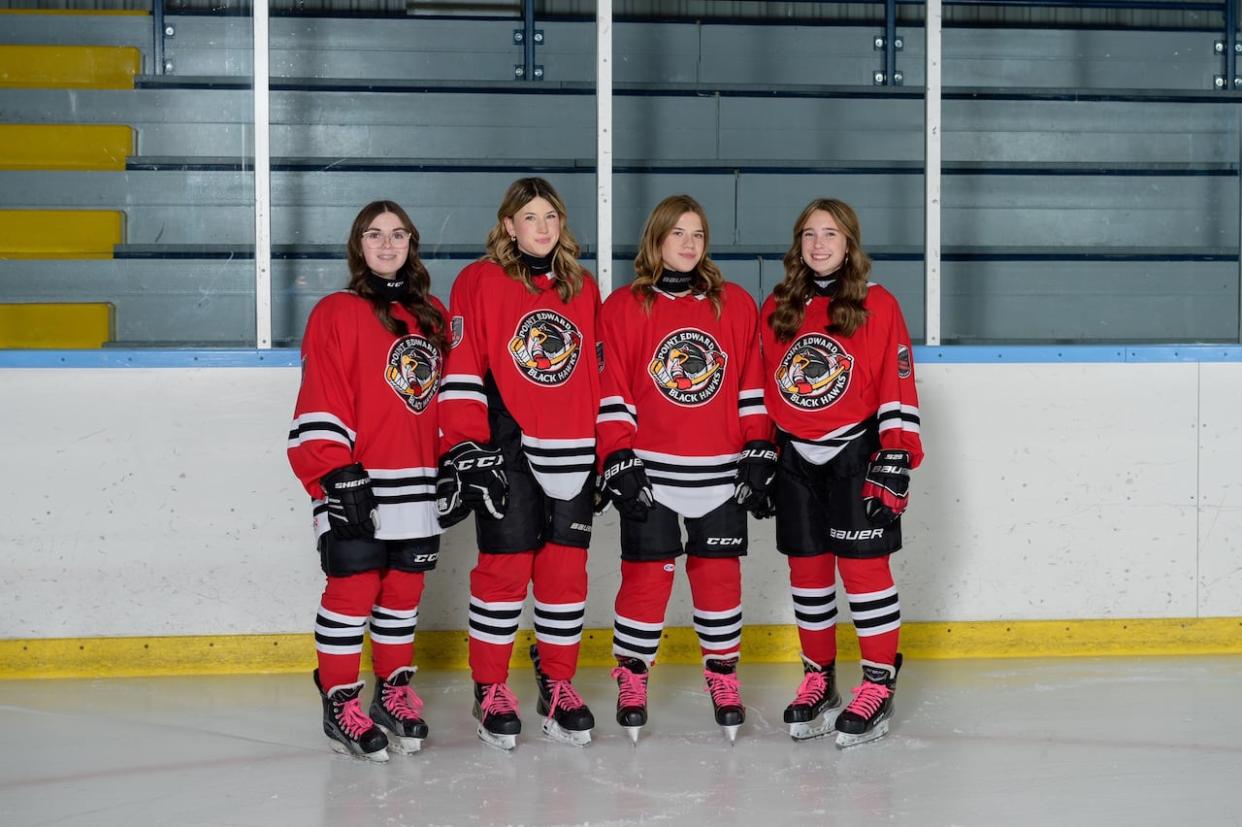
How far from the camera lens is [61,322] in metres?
3.18

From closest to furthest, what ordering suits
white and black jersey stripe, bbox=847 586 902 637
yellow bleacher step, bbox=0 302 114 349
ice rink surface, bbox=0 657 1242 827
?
ice rink surface, bbox=0 657 1242 827, white and black jersey stripe, bbox=847 586 902 637, yellow bleacher step, bbox=0 302 114 349

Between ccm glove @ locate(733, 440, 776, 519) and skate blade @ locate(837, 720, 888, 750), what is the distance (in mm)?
471

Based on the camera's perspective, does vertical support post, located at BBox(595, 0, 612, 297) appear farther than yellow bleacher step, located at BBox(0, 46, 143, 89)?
No

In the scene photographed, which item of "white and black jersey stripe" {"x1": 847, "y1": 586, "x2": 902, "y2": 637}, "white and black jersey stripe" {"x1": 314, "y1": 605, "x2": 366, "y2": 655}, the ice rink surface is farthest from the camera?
"white and black jersey stripe" {"x1": 847, "y1": 586, "x2": 902, "y2": 637}

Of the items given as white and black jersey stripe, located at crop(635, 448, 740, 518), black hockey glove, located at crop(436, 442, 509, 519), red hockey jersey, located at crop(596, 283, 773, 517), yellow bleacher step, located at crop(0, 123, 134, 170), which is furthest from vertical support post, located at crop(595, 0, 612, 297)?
yellow bleacher step, located at crop(0, 123, 134, 170)

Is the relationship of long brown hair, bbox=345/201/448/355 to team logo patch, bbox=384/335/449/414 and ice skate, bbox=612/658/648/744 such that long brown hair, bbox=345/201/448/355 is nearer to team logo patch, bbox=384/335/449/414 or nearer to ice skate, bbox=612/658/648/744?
team logo patch, bbox=384/335/449/414

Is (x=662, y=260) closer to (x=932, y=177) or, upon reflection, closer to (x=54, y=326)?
(x=932, y=177)

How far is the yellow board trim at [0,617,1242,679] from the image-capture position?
3.17 meters

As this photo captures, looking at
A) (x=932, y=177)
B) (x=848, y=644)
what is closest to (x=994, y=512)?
(x=848, y=644)

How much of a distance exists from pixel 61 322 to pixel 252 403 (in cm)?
52

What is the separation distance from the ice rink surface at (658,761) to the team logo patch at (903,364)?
0.73m

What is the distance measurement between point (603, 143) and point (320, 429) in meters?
1.29

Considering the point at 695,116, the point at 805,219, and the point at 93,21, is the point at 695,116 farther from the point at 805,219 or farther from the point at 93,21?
the point at 93,21

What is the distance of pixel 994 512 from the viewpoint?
3.32m
